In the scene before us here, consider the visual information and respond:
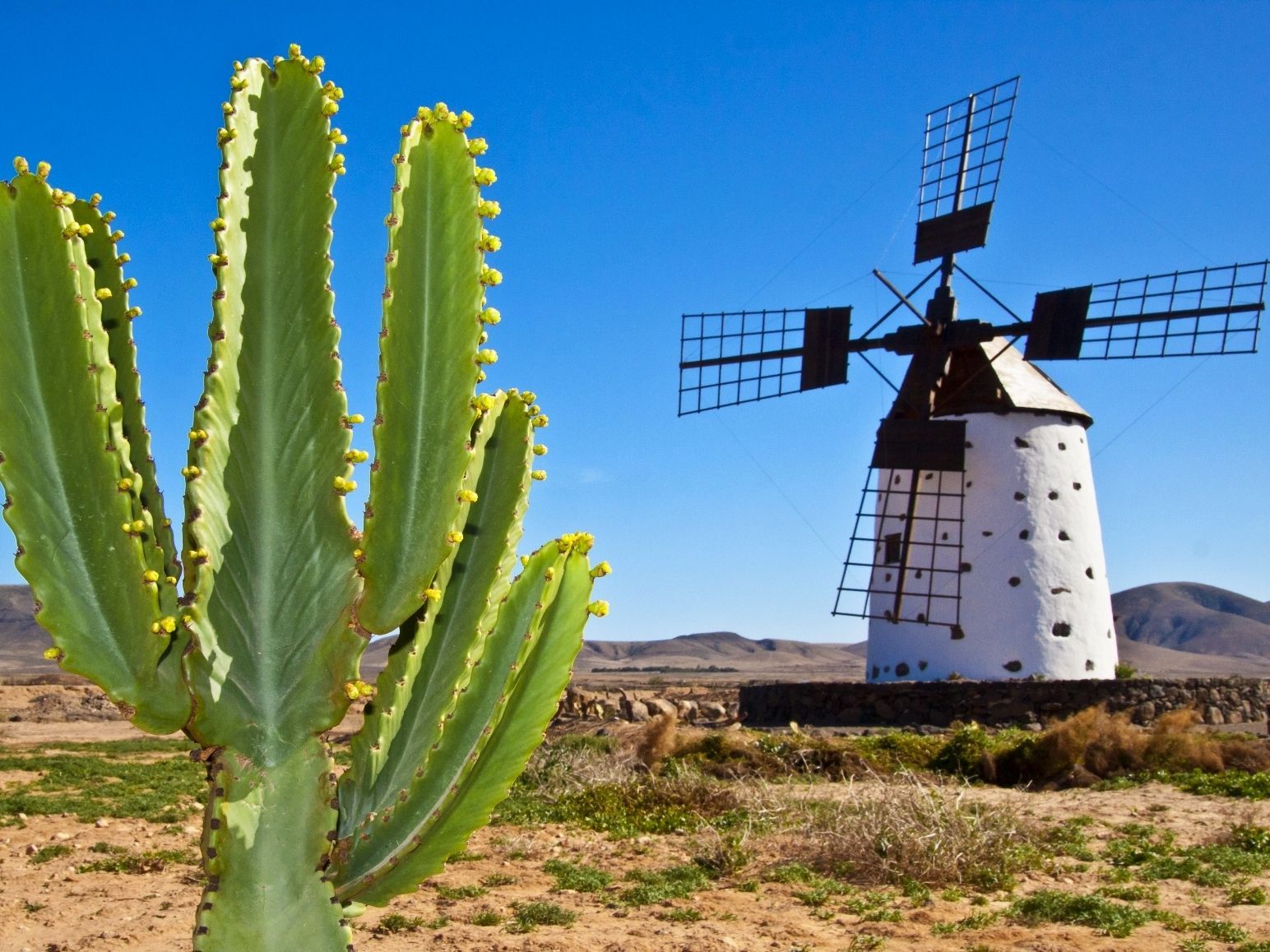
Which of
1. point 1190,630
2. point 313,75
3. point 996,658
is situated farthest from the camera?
point 1190,630

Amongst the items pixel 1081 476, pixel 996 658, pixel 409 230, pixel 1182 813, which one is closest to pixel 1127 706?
pixel 996 658

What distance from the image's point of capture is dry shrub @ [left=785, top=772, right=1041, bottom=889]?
802 cm

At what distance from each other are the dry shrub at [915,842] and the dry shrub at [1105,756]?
15.0 feet

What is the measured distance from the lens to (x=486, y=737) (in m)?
3.75

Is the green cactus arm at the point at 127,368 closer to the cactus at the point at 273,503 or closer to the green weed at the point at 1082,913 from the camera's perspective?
the cactus at the point at 273,503

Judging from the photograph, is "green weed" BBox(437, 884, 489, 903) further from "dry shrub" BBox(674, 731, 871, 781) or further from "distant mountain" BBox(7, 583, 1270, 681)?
"distant mountain" BBox(7, 583, 1270, 681)

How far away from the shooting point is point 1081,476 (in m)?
20.6

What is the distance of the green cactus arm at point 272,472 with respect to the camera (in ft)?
10.8

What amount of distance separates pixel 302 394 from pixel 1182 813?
33.4 ft

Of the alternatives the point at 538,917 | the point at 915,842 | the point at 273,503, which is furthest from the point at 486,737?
the point at 915,842

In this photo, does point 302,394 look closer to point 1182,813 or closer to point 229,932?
point 229,932

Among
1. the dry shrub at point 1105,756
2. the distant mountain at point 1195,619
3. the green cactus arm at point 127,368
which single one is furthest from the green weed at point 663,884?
the distant mountain at point 1195,619

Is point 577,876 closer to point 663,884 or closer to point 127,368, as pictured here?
point 663,884

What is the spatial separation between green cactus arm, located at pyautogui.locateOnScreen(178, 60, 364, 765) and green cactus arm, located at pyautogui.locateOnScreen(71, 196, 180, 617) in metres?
0.29
